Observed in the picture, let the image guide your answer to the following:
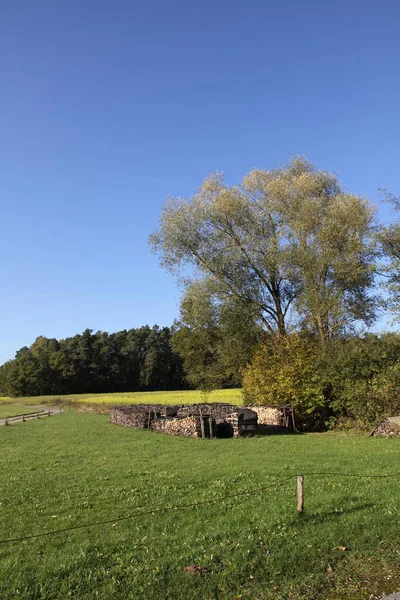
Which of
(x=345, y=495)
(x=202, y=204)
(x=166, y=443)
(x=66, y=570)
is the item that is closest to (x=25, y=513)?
(x=66, y=570)

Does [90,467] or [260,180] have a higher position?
[260,180]

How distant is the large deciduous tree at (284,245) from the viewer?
102ft

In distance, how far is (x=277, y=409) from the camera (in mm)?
29594

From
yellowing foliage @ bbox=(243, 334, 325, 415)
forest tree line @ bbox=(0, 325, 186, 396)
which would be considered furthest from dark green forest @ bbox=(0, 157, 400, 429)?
forest tree line @ bbox=(0, 325, 186, 396)

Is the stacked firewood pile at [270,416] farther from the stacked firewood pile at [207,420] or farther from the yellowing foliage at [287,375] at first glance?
the yellowing foliage at [287,375]

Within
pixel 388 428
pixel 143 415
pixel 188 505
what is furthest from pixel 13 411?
pixel 188 505

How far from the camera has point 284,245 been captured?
3256 cm

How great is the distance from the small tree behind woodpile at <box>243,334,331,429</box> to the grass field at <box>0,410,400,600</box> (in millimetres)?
14085

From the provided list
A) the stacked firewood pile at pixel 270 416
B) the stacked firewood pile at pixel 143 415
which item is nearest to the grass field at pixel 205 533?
the stacked firewood pile at pixel 270 416

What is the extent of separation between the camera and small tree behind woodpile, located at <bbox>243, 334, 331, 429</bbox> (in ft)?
95.8

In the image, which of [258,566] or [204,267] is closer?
[258,566]

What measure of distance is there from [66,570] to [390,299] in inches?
988

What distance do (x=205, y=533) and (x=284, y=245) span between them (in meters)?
27.0

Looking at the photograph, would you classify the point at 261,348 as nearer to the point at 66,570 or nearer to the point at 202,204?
the point at 202,204
